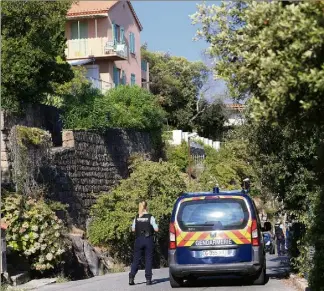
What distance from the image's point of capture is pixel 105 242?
2533cm

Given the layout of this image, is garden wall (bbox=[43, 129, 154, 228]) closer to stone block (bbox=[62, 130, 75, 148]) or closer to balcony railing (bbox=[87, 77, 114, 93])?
stone block (bbox=[62, 130, 75, 148])

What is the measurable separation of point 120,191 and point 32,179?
6.21 meters

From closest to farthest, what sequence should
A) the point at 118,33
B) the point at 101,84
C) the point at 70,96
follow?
the point at 70,96, the point at 101,84, the point at 118,33

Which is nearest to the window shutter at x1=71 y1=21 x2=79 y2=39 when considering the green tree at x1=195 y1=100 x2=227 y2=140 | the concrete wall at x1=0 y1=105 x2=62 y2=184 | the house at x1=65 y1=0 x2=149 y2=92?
the house at x1=65 y1=0 x2=149 y2=92

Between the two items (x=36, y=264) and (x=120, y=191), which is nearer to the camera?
(x=36, y=264)

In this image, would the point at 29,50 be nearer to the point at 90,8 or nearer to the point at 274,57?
the point at 274,57

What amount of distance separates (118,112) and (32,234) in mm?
13965

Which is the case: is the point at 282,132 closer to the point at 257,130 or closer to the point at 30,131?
the point at 257,130

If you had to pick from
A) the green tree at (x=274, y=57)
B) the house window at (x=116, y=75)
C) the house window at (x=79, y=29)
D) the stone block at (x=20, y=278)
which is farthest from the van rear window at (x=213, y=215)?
the house window at (x=116, y=75)

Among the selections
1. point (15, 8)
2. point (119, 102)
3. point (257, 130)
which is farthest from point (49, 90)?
point (257, 130)

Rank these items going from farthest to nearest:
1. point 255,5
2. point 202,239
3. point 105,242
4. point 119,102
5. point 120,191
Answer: point 119,102, point 120,191, point 105,242, point 202,239, point 255,5

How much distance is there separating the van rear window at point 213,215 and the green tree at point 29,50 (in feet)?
29.6

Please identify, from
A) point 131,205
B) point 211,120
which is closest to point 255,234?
point 131,205

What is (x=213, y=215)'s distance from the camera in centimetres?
1488
